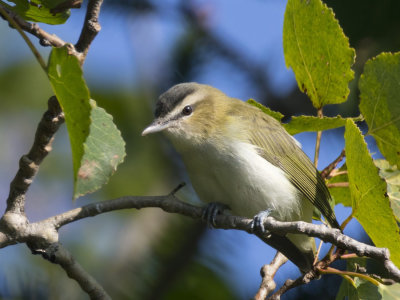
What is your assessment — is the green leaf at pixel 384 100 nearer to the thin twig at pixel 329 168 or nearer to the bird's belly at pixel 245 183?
the thin twig at pixel 329 168

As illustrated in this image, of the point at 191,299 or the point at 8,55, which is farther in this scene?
the point at 8,55

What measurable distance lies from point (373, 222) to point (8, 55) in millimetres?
4511

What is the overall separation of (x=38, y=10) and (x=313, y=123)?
1305 millimetres

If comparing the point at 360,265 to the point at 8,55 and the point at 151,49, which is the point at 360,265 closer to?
the point at 151,49

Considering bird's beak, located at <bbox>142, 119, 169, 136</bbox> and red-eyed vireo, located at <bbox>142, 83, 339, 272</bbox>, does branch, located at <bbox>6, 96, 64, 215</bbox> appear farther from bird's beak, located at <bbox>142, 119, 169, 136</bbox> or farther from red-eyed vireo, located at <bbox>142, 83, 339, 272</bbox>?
bird's beak, located at <bbox>142, 119, 169, 136</bbox>

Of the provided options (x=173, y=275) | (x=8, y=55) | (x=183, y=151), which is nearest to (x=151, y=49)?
(x=8, y=55)

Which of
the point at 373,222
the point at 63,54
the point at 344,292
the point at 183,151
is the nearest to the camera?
the point at 63,54

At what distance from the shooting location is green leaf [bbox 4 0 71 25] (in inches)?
85.0

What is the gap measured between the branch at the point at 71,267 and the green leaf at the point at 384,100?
1400 millimetres

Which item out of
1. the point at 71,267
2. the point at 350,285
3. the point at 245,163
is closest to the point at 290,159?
the point at 245,163

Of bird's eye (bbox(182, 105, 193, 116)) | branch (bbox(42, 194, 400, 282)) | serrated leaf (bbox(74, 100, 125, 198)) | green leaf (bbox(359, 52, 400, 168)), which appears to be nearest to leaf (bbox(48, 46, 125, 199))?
serrated leaf (bbox(74, 100, 125, 198))

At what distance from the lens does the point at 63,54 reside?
185 cm

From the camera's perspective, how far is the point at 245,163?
10.6 feet

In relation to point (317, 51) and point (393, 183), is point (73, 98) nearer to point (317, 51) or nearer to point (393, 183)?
point (317, 51)
